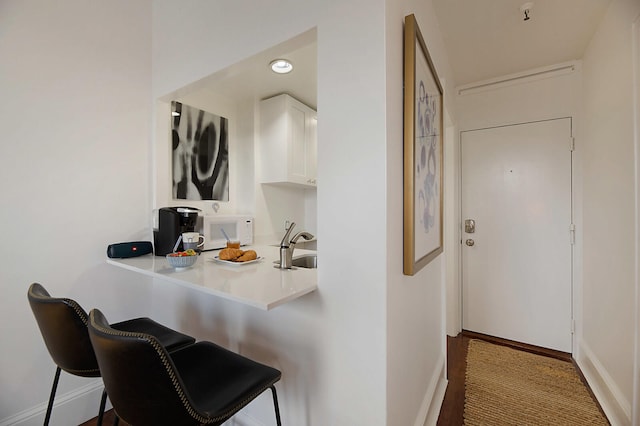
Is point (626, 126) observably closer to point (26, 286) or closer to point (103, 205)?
point (103, 205)

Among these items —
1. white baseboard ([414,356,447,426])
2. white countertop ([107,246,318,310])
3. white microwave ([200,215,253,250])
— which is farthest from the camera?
white microwave ([200,215,253,250])

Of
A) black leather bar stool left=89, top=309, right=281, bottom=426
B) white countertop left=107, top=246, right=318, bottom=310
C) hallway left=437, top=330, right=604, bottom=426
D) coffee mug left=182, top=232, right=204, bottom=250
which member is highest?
coffee mug left=182, top=232, right=204, bottom=250

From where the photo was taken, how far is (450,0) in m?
1.59

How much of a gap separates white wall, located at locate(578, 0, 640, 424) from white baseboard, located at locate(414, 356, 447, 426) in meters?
0.88

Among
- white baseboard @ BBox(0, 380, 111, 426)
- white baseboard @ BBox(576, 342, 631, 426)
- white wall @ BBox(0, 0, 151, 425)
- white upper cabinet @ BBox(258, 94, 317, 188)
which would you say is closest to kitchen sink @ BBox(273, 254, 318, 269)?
white upper cabinet @ BBox(258, 94, 317, 188)

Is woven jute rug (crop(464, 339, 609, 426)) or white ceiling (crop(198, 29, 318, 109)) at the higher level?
white ceiling (crop(198, 29, 318, 109))

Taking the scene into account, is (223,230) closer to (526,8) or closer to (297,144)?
(297,144)

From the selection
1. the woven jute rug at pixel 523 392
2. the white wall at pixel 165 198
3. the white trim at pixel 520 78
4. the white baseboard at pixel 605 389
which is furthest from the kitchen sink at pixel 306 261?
the white trim at pixel 520 78

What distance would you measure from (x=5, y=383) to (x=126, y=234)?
0.87 m

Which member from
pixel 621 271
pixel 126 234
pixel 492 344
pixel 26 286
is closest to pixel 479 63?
pixel 621 271

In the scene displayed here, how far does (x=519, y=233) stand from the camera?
2480 millimetres

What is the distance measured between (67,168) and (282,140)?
1527 millimetres

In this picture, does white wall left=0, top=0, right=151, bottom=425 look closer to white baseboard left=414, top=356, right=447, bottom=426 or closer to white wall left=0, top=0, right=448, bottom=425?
white wall left=0, top=0, right=448, bottom=425

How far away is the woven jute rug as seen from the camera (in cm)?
160
